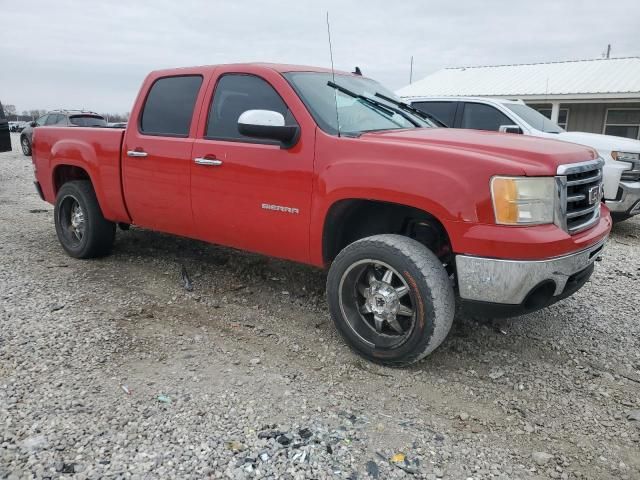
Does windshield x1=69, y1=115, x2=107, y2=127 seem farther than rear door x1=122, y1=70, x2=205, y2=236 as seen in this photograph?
Result: Yes

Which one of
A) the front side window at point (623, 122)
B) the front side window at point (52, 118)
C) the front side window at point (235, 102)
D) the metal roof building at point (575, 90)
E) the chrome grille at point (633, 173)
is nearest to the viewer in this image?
the front side window at point (235, 102)

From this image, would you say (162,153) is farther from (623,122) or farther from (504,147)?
(623,122)

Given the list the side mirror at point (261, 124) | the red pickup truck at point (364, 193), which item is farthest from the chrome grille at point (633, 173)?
the side mirror at point (261, 124)

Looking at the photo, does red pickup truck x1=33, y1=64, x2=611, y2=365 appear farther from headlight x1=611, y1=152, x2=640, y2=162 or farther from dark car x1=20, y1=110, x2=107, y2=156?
dark car x1=20, y1=110, x2=107, y2=156

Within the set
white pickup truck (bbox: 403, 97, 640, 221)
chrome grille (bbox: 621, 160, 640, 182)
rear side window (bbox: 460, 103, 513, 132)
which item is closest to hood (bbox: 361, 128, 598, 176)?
white pickup truck (bbox: 403, 97, 640, 221)

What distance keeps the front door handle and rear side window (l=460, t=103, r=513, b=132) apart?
5.03 m

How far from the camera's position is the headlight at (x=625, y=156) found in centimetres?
690

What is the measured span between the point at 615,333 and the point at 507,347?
935 millimetres

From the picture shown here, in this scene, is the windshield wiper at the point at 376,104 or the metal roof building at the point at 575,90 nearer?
the windshield wiper at the point at 376,104

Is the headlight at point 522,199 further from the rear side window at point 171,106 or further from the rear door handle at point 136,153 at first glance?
the rear door handle at point 136,153

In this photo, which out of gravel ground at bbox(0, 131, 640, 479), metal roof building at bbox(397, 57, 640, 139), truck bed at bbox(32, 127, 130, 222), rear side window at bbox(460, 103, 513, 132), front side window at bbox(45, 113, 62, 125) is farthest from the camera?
front side window at bbox(45, 113, 62, 125)

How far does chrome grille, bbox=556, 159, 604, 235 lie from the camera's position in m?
2.96

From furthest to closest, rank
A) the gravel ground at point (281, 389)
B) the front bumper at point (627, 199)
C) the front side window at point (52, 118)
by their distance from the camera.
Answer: the front side window at point (52, 118) → the front bumper at point (627, 199) → the gravel ground at point (281, 389)

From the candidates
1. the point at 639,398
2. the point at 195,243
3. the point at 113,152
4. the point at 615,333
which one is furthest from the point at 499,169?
the point at 195,243
